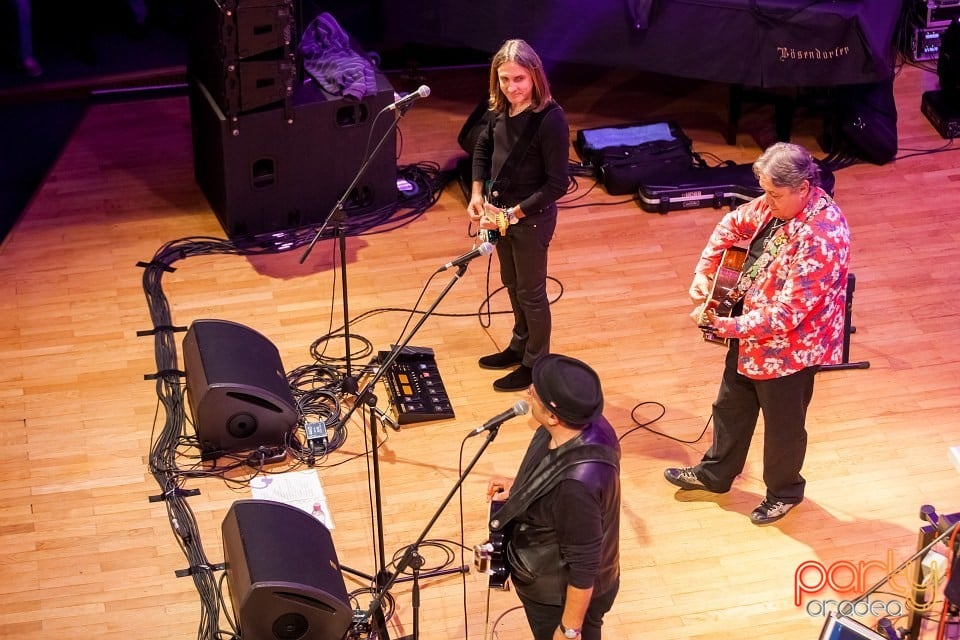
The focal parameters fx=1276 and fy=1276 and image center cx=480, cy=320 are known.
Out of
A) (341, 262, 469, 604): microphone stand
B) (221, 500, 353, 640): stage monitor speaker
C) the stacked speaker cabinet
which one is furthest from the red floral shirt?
the stacked speaker cabinet

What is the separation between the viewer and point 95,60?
8.93 m

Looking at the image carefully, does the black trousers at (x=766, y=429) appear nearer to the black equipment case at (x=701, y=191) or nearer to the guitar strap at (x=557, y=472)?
the guitar strap at (x=557, y=472)

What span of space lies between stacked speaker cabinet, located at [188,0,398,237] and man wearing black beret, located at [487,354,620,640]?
334cm

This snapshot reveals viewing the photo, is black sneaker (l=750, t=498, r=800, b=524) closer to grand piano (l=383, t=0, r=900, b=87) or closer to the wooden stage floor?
the wooden stage floor

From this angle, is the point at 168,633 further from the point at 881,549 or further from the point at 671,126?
the point at 671,126

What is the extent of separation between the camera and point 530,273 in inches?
220

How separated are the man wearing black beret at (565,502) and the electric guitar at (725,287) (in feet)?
3.92

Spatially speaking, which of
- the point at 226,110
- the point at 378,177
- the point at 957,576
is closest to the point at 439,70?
the point at 378,177

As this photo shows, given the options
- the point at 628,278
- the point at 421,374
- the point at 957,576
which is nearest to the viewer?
the point at 957,576

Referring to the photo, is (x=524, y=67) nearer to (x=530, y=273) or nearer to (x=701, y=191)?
(x=530, y=273)

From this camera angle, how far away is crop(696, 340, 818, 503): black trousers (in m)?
4.85

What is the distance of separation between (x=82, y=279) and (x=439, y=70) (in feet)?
10.8

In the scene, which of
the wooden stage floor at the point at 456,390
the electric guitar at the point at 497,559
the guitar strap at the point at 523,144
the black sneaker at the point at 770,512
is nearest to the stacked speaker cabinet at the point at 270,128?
the wooden stage floor at the point at 456,390

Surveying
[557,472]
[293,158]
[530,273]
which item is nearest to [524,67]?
[530,273]
